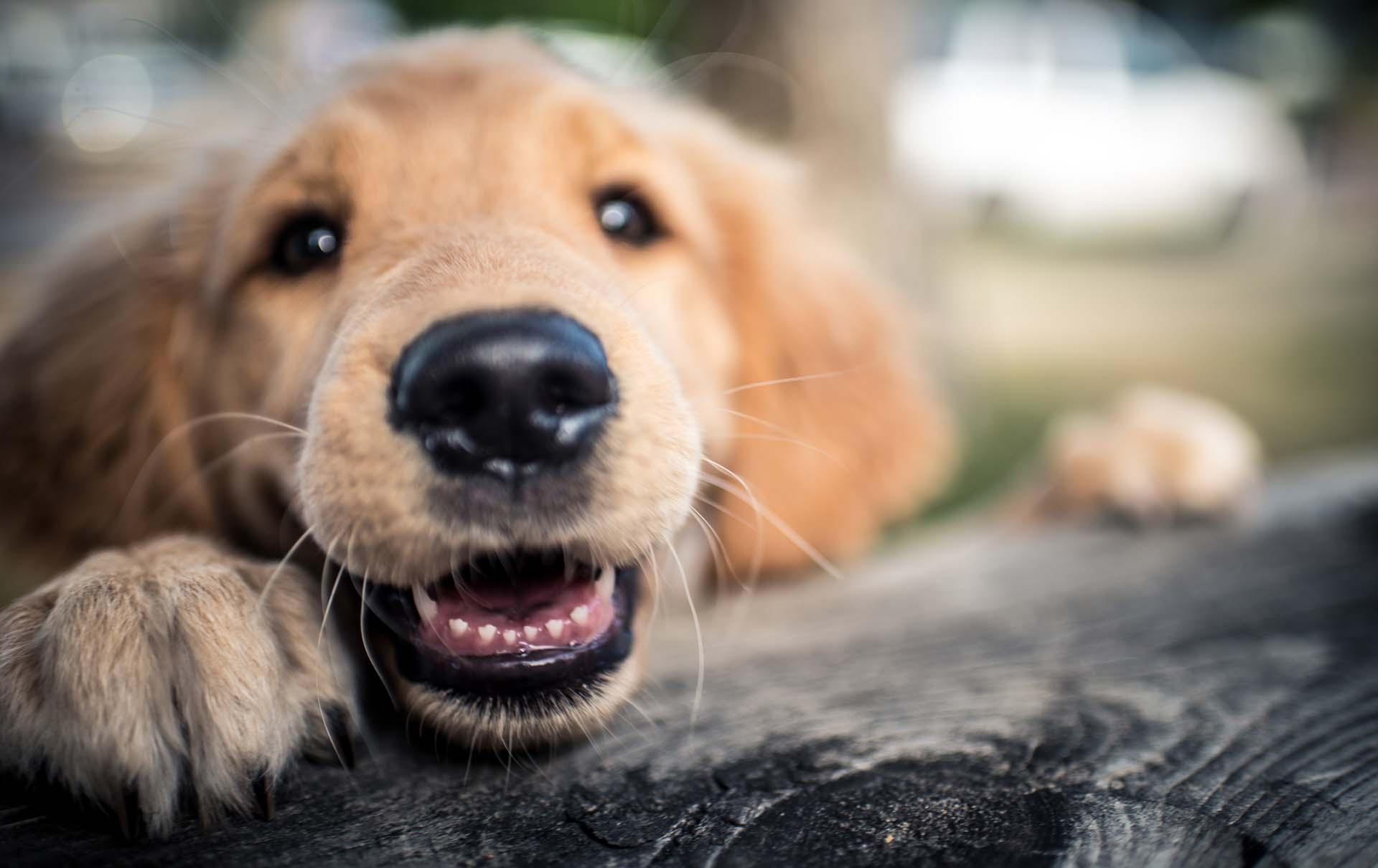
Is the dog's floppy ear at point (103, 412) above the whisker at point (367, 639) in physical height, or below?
above

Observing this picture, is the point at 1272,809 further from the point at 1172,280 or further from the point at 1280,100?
the point at 1280,100

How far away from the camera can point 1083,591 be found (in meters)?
2.18

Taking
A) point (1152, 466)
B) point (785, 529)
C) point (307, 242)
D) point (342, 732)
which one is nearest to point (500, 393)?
point (342, 732)

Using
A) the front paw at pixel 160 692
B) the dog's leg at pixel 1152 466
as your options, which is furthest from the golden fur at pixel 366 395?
the dog's leg at pixel 1152 466

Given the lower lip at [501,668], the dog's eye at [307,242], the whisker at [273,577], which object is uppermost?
the dog's eye at [307,242]

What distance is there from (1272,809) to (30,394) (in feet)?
7.85

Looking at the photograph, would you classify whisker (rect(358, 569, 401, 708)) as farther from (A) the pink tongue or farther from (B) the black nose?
(B) the black nose

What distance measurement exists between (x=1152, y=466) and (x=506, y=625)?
2082mm

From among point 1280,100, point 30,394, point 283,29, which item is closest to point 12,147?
point 283,29

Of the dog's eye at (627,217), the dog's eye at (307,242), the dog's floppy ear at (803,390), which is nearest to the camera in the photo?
the dog's eye at (307,242)

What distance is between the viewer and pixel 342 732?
129 centimetres

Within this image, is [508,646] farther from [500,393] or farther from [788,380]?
[788,380]

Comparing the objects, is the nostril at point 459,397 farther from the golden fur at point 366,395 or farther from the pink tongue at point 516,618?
the pink tongue at point 516,618

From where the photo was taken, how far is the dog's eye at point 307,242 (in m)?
1.95
